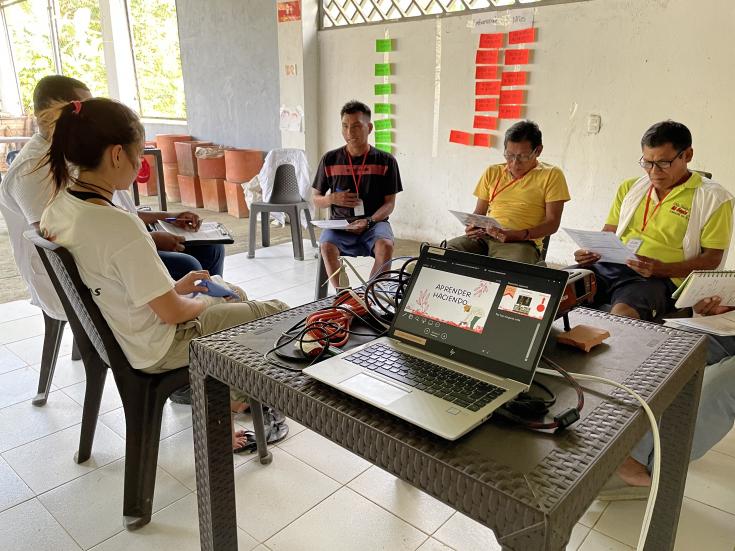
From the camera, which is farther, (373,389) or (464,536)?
(464,536)

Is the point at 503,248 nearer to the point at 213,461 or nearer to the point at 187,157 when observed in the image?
the point at 213,461

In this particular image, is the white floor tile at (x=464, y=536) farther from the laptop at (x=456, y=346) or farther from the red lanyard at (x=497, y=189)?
the red lanyard at (x=497, y=189)

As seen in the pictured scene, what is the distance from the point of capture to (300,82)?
486cm

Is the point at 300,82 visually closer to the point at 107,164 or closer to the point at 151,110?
the point at 151,110

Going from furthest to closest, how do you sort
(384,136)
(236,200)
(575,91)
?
(236,200)
(384,136)
(575,91)

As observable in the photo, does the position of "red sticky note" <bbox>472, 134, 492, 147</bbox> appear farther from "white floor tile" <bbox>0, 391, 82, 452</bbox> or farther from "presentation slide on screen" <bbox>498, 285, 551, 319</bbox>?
"presentation slide on screen" <bbox>498, 285, 551, 319</bbox>

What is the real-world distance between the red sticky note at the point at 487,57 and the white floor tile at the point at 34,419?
324cm

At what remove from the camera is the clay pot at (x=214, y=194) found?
5.65 m

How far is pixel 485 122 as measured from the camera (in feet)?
12.7

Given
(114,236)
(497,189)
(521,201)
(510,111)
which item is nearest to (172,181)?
(510,111)

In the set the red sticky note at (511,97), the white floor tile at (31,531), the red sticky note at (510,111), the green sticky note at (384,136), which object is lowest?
the white floor tile at (31,531)

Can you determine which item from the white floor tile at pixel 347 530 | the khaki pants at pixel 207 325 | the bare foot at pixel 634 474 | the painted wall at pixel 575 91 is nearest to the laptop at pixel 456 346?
the khaki pants at pixel 207 325

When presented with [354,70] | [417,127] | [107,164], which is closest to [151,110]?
[354,70]

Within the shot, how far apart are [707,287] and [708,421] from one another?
365mm
